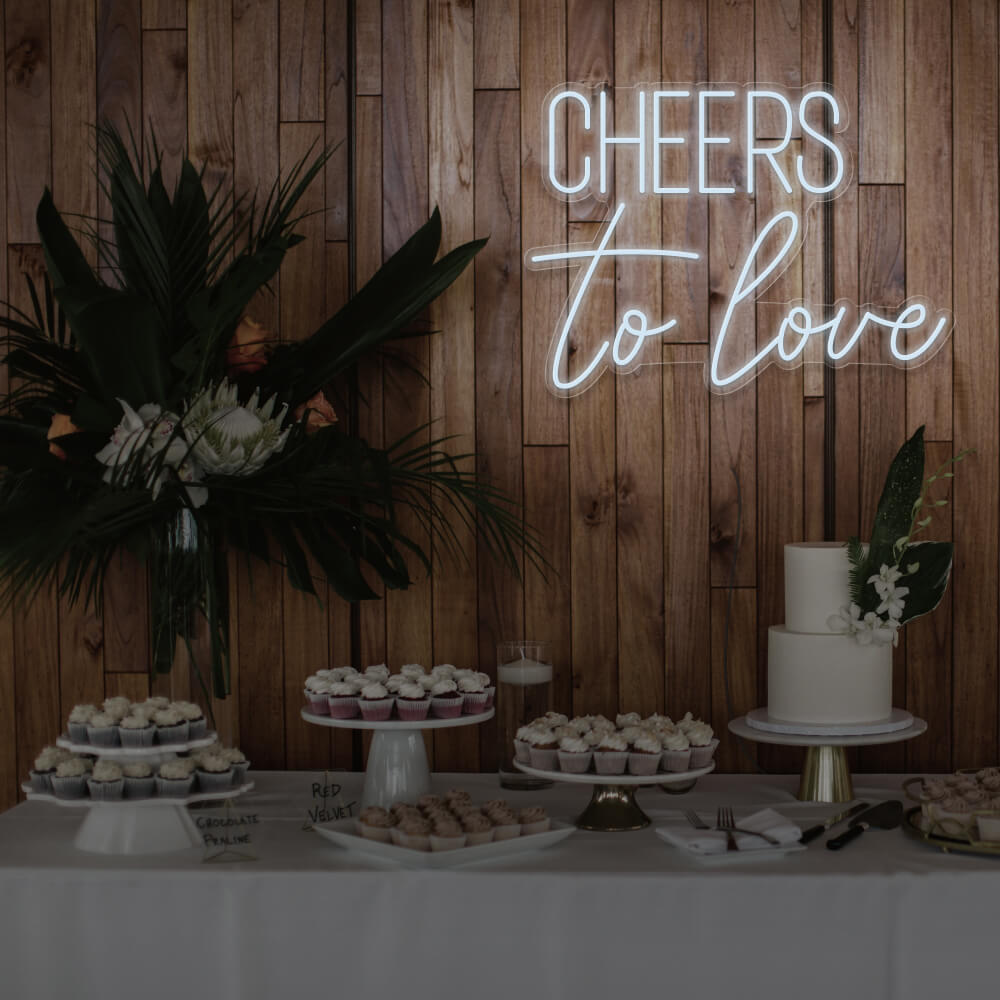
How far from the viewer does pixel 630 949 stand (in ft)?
5.45

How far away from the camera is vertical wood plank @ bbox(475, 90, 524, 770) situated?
2490mm

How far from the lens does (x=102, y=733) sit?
1.79m

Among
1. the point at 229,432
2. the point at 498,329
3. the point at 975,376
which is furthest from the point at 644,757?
the point at 975,376

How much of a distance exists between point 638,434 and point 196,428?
1003 millimetres

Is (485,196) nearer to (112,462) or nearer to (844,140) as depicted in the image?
(844,140)

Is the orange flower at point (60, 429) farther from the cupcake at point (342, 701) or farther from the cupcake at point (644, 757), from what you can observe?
the cupcake at point (644, 757)

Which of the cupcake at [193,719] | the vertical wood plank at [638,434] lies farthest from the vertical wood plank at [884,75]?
the cupcake at [193,719]

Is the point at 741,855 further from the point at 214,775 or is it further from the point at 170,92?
the point at 170,92

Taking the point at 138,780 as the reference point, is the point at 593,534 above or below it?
above

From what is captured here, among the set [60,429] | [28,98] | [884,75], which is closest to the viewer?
[60,429]

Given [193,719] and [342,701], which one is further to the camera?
[342,701]

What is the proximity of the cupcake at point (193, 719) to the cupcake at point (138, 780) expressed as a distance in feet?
0.29

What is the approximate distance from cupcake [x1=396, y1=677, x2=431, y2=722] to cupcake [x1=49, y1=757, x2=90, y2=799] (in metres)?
0.56

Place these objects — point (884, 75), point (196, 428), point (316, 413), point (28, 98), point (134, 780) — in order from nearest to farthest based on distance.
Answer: point (134, 780) < point (196, 428) < point (316, 413) < point (884, 75) < point (28, 98)
